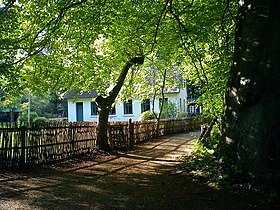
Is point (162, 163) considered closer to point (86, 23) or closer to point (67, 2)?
point (86, 23)

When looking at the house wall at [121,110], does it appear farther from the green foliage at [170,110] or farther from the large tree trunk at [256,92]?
the large tree trunk at [256,92]

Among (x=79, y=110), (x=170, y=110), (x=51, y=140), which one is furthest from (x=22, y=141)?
(x=79, y=110)

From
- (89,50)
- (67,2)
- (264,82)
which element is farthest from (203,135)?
(264,82)

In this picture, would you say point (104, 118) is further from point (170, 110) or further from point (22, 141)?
point (170, 110)

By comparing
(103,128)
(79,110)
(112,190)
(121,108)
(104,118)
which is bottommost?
(112,190)

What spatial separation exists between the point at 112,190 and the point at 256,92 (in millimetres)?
3816

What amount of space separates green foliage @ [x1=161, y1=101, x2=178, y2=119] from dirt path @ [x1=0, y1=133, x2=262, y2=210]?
68.2 ft

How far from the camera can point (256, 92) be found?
237 inches

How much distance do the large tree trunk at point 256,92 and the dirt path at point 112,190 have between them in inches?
32.4

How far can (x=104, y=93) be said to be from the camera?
15.0 meters

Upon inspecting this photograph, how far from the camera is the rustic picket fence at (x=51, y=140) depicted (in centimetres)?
1002

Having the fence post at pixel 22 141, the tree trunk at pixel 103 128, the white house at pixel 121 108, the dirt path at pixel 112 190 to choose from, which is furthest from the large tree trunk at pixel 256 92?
the white house at pixel 121 108

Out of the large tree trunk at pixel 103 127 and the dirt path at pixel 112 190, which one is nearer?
the dirt path at pixel 112 190

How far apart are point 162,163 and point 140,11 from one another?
591cm
